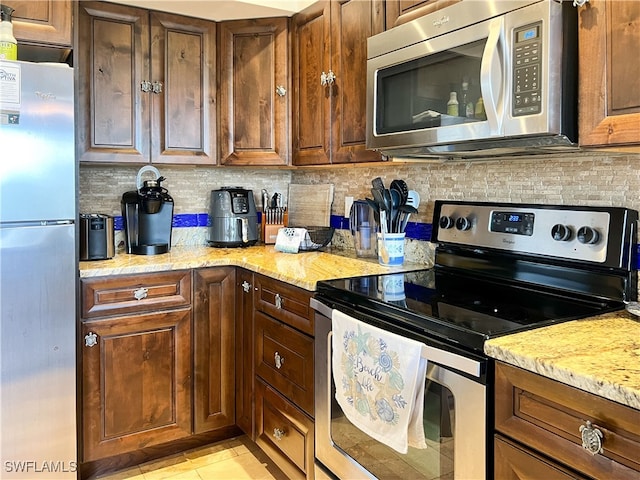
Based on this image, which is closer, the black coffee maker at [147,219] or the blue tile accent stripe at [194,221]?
the black coffee maker at [147,219]

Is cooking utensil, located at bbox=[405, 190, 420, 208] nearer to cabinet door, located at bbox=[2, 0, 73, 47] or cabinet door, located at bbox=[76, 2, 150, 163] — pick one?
cabinet door, located at bbox=[76, 2, 150, 163]

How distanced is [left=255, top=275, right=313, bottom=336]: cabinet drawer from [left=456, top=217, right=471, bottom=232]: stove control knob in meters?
0.61

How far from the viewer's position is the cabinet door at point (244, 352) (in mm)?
2254

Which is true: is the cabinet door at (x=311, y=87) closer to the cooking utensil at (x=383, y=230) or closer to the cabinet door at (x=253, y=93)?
the cabinet door at (x=253, y=93)

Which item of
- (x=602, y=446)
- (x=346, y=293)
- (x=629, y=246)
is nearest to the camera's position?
(x=602, y=446)

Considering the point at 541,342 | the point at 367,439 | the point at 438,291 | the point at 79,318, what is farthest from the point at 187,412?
the point at 541,342

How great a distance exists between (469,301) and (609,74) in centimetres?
68

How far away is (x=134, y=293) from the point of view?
83.3 inches

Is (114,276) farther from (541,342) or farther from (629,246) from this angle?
(629,246)

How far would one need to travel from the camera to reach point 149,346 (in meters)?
2.18

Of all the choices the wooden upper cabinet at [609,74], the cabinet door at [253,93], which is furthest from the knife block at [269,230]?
the wooden upper cabinet at [609,74]

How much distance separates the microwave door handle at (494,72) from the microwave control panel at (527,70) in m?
0.04

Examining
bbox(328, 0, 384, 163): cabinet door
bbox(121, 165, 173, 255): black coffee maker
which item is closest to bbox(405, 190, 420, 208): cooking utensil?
bbox(328, 0, 384, 163): cabinet door

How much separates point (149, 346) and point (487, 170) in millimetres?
1537
